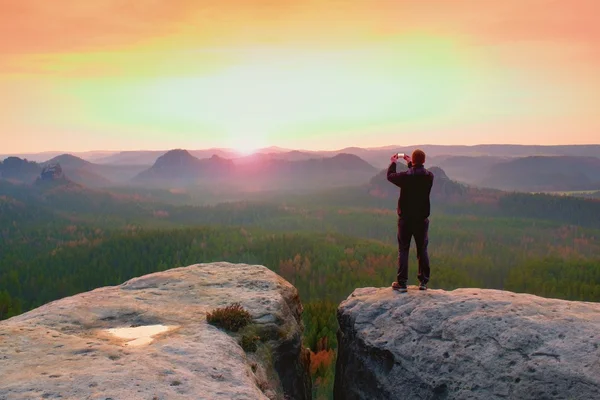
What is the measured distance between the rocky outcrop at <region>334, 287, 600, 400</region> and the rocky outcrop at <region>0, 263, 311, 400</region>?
2771 millimetres

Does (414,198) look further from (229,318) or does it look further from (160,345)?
(160,345)

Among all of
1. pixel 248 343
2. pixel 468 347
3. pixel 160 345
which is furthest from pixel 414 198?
pixel 160 345

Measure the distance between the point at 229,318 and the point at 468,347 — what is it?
24.5ft

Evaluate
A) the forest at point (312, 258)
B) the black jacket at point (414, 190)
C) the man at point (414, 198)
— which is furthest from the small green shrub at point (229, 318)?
the forest at point (312, 258)

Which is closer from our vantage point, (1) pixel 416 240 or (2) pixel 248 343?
(2) pixel 248 343

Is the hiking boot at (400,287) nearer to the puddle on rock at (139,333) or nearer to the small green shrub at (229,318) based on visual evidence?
the small green shrub at (229,318)

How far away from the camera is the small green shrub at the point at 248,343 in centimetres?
1388

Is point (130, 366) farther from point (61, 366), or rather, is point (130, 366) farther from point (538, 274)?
point (538, 274)

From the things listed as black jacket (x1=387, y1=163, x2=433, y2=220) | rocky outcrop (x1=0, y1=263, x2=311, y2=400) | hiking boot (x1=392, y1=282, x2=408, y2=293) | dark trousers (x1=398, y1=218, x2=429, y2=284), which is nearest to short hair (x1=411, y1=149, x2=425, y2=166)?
black jacket (x1=387, y1=163, x2=433, y2=220)

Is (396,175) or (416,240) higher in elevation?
(396,175)

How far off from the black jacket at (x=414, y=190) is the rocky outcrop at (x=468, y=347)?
3217 millimetres

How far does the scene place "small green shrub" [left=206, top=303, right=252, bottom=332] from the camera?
1427 centimetres

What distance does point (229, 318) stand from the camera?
47.1 feet

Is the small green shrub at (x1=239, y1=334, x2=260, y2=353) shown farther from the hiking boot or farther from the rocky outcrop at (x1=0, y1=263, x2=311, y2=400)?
the hiking boot
